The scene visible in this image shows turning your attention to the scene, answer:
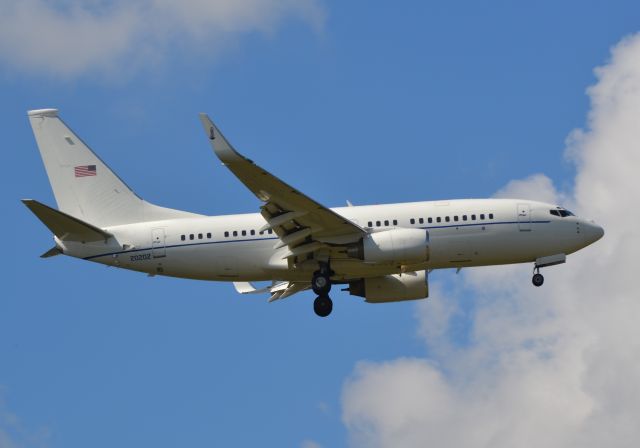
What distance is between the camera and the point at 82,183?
192 feet

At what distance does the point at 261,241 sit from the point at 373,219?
15.6 ft

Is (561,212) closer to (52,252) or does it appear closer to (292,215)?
(292,215)

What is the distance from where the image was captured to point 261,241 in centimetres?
5541

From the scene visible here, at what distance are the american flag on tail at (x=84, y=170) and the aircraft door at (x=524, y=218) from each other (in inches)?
734

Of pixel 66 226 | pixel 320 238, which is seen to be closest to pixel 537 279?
pixel 320 238

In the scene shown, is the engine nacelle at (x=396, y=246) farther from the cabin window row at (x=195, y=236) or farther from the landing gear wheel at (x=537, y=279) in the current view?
the cabin window row at (x=195, y=236)

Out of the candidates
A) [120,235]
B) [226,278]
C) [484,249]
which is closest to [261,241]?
[226,278]

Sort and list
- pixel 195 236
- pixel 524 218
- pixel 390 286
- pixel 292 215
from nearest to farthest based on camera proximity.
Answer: pixel 292 215, pixel 195 236, pixel 524 218, pixel 390 286

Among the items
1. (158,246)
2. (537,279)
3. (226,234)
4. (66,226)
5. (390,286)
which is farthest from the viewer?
(390,286)

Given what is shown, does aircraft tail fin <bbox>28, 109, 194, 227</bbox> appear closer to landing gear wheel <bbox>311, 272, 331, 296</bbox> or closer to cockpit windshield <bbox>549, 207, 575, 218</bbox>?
landing gear wheel <bbox>311, 272, 331, 296</bbox>

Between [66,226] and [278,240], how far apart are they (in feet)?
28.5

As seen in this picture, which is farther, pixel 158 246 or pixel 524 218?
pixel 524 218

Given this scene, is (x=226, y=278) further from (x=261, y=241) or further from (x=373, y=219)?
(x=373, y=219)

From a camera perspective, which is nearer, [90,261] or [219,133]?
[219,133]
